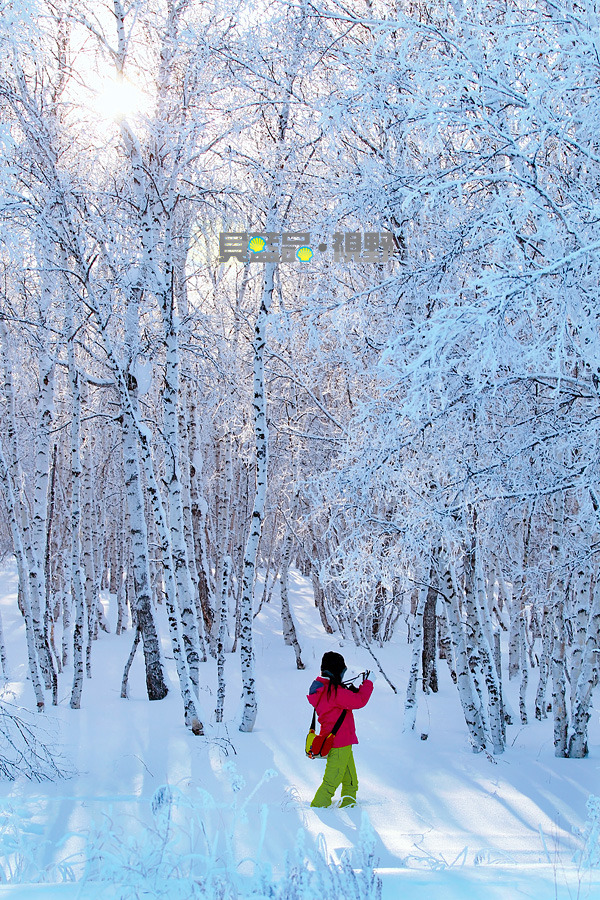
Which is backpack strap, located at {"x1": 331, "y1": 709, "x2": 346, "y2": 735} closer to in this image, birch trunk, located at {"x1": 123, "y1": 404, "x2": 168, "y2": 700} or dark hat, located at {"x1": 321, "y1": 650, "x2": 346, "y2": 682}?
dark hat, located at {"x1": 321, "y1": 650, "x2": 346, "y2": 682}

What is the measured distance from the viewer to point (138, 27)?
26.3 ft

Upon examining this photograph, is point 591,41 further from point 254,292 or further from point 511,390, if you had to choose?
point 254,292

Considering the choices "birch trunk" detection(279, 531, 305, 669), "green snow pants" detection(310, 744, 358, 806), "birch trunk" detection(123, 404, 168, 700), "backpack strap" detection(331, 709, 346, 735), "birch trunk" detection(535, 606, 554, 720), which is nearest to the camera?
"backpack strap" detection(331, 709, 346, 735)

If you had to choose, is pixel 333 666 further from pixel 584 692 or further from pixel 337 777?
pixel 584 692

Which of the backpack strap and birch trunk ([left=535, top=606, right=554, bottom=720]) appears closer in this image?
the backpack strap

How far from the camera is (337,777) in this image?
525 cm

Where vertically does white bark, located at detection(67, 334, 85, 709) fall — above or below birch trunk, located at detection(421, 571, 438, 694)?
above

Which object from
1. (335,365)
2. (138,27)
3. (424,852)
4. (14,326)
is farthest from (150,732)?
(138,27)

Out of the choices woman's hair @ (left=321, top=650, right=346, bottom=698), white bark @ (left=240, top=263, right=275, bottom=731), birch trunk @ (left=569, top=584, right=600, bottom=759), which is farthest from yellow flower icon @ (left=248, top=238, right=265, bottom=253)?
birch trunk @ (left=569, top=584, right=600, bottom=759)

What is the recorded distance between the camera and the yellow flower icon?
294 inches

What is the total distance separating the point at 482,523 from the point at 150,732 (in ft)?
15.0

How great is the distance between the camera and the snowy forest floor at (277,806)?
3262 millimetres

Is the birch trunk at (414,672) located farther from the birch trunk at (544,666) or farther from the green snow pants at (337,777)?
the green snow pants at (337,777)

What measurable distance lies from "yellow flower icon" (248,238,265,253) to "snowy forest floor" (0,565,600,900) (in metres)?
4.90
